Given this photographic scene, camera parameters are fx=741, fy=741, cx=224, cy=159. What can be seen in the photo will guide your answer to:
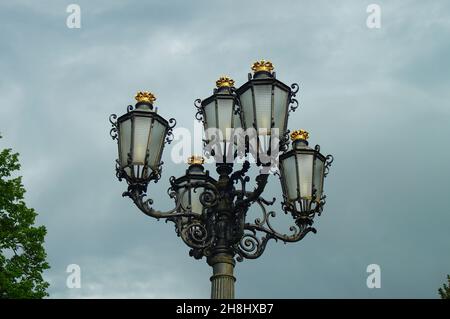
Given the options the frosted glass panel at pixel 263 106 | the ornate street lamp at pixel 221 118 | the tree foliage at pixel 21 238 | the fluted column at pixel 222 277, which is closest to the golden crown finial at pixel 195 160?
the ornate street lamp at pixel 221 118

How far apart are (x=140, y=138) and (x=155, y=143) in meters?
0.20

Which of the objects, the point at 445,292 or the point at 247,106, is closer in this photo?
the point at 247,106

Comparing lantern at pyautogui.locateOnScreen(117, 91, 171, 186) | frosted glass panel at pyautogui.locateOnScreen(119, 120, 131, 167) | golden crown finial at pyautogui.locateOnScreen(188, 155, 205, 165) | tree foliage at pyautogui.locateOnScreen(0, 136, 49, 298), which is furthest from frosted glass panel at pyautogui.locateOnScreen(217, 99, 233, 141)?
tree foliage at pyautogui.locateOnScreen(0, 136, 49, 298)

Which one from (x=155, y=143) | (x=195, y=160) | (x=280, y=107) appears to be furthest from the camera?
(x=195, y=160)

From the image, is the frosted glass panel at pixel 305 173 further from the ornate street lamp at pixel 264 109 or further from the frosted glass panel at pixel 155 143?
the frosted glass panel at pixel 155 143

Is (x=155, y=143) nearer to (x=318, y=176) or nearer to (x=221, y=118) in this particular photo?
(x=221, y=118)

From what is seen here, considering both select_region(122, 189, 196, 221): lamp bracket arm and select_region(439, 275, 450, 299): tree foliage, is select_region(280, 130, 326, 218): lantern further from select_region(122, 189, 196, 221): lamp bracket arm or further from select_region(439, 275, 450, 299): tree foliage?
select_region(439, 275, 450, 299): tree foliage

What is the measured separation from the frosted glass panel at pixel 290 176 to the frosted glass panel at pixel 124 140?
6.06 ft

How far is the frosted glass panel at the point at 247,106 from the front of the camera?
8218 mm

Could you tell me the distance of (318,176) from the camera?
347 inches

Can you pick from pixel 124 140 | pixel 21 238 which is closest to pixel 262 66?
pixel 124 140
